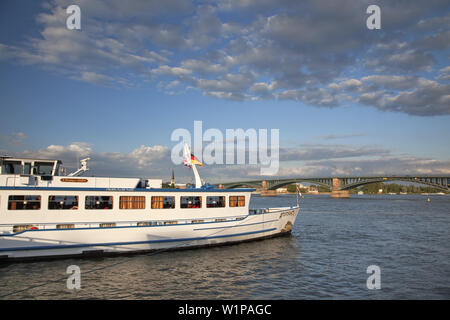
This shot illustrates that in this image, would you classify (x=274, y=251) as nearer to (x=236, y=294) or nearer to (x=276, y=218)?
(x=276, y=218)

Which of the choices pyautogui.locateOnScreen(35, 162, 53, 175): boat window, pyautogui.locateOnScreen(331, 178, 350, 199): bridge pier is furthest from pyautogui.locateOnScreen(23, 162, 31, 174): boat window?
pyautogui.locateOnScreen(331, 178, 350, 199): bridge pier

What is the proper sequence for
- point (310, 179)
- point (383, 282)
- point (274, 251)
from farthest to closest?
point (310, 179)
point (274, 251)
point (383, 282)

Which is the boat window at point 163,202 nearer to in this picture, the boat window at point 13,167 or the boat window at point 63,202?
the boat window at point 63,202

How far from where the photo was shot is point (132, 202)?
21.2 metres

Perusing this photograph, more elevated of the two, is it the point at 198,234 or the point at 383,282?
the point at 198,234

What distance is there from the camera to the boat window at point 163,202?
2167cm

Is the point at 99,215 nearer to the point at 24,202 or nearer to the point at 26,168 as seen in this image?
the point at 24,202

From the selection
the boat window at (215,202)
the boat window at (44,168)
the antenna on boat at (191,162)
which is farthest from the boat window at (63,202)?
the boat window at (215,202)

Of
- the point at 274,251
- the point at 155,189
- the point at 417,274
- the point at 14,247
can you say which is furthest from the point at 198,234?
the point at 417,274

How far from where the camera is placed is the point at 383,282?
1603cm

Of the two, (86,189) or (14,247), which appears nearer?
(14,247)

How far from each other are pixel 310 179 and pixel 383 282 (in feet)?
397

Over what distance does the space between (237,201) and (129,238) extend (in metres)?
8.96
